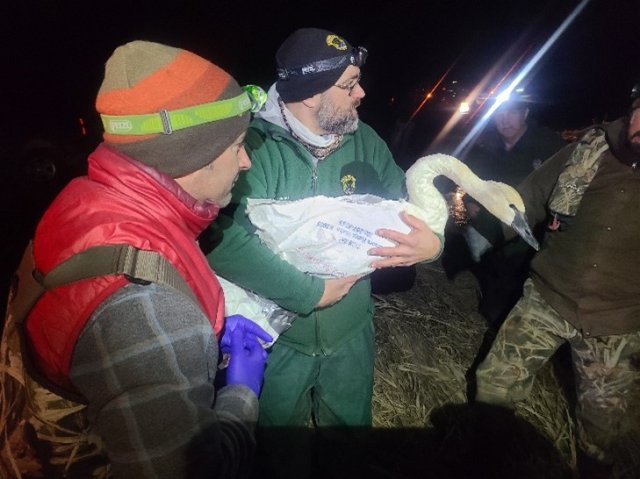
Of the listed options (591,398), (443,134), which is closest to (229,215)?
(591,398)

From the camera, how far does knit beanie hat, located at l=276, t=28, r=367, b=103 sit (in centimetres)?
237

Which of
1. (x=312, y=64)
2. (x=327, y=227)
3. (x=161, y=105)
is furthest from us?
(x=312, y=64)

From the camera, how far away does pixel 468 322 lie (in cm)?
546

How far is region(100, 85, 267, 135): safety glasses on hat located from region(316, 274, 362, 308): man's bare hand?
A: 114 cm

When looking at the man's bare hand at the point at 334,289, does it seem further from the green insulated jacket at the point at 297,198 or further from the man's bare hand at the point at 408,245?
the man's bare hand at the point at 408,245

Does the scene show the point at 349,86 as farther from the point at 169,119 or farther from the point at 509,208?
the point at 169,119

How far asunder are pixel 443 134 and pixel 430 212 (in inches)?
420

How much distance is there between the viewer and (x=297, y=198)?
2.40 metres

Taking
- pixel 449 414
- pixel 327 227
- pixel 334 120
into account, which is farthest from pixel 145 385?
pixel 449 414

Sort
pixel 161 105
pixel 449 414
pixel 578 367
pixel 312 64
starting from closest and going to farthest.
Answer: pixel 161 105
pixel 312 64
pixel 578 367
pixel 449 414

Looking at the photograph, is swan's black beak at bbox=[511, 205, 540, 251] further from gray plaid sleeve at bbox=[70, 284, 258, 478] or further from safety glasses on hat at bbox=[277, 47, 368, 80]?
gray plaid sleeve at bbox=[70, 284, 258, 478]

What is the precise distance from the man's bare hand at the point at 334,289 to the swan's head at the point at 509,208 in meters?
1.01

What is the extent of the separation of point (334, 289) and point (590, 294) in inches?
86.1

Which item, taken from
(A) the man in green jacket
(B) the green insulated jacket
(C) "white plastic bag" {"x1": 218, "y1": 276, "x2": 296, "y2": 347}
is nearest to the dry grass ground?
(A) the man in green jacket
